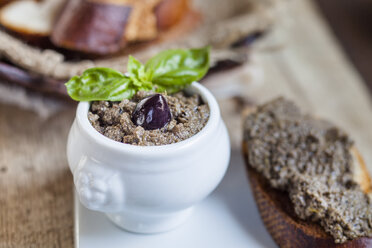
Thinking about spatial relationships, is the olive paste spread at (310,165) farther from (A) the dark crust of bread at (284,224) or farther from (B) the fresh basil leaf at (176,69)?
(B) the fresh basil leaf at (176,69)

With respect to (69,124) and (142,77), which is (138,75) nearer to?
(142,77)

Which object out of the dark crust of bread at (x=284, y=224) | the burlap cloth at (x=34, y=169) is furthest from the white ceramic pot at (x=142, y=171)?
the burlap cloth at (x=34, y=169)

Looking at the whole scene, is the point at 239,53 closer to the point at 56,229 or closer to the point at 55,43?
the point at 55,43

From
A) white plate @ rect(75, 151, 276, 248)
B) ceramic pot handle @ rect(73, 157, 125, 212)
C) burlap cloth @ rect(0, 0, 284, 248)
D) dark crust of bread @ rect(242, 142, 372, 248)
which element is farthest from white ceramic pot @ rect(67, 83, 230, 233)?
burlap cloth @ rect(0, 0, 284, 248)

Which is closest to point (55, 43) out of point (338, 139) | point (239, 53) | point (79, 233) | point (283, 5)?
point (239, 53)

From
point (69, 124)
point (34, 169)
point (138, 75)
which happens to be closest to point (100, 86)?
point (138, 75)
